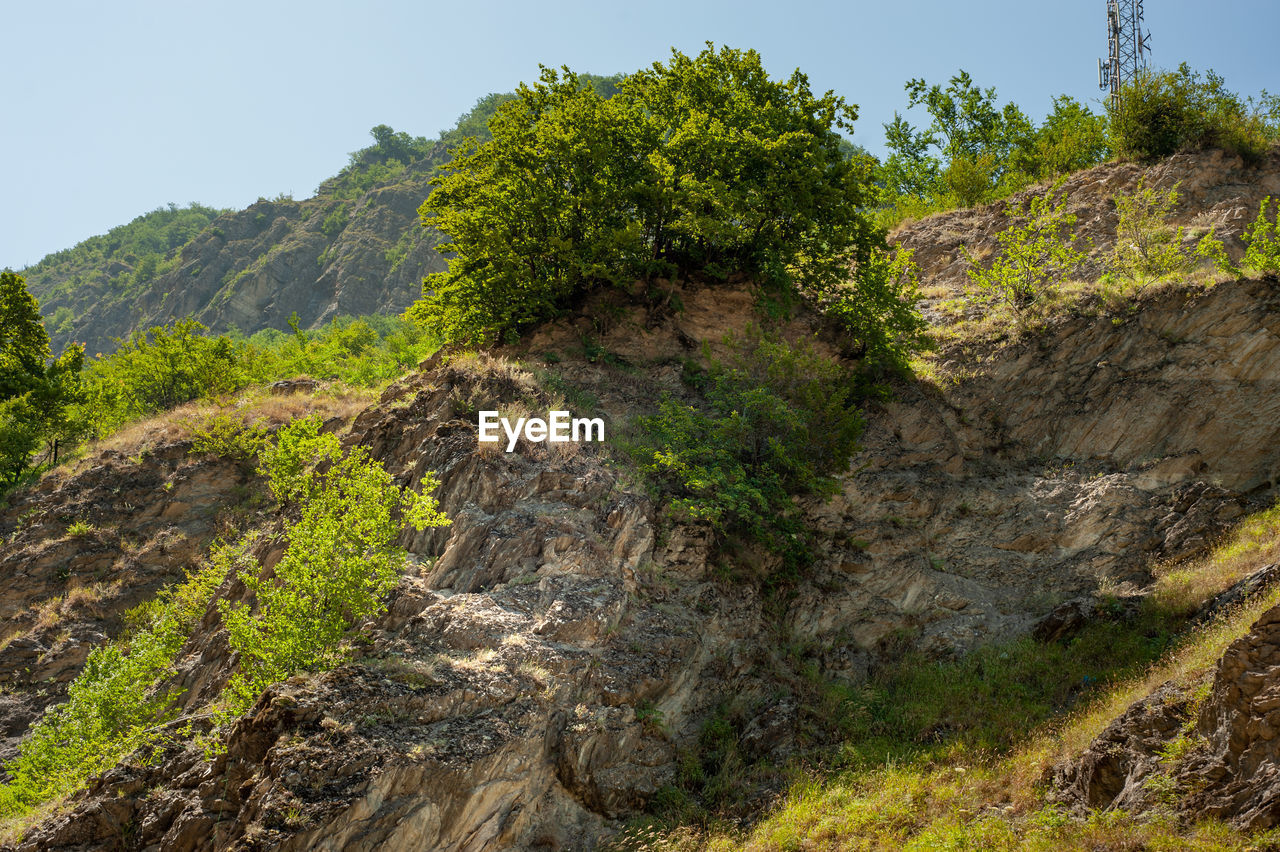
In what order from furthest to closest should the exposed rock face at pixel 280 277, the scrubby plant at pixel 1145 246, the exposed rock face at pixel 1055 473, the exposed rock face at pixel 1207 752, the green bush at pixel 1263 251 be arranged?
the exposed rock face at pixel 280 277, the scrubby plant at pixel 1145 246, the green bush at pixel 1263 251, the exposed rock face at pixel 1055 473, the exposed rock face at pixel 1207 752

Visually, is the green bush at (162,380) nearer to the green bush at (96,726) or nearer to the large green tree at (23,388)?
the large green tree at (23,388)

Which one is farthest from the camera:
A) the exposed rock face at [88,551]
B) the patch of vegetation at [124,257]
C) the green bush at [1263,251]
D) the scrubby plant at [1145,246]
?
the patch of vegetation at [124,257]

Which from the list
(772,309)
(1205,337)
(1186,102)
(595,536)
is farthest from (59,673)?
(1186,102)

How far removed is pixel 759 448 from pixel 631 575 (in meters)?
4.30

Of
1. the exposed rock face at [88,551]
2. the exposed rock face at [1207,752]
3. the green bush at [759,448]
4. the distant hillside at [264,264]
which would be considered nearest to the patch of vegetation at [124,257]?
the distant hillside at [264,264]

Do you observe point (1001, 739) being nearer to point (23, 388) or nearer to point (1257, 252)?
point (1257, 252)

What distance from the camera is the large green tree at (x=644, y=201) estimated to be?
63.3ft

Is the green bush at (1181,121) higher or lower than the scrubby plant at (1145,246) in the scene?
higher

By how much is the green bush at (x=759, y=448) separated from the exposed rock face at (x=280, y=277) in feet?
292

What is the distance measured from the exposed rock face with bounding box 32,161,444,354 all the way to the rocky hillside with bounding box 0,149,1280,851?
276 ft

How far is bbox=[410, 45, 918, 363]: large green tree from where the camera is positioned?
19.3 metres

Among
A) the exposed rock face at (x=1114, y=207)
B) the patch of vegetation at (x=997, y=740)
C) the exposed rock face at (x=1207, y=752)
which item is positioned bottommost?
the patch of vegetation at (x=997, y=740)

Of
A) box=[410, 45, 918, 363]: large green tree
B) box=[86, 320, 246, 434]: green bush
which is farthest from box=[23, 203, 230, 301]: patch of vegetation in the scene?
box=[410, 45, 918, 363]: large green tree

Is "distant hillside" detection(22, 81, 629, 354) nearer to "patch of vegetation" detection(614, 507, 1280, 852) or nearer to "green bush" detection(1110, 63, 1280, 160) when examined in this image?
"green bush" detection(1110, 63, 1280, 160)
